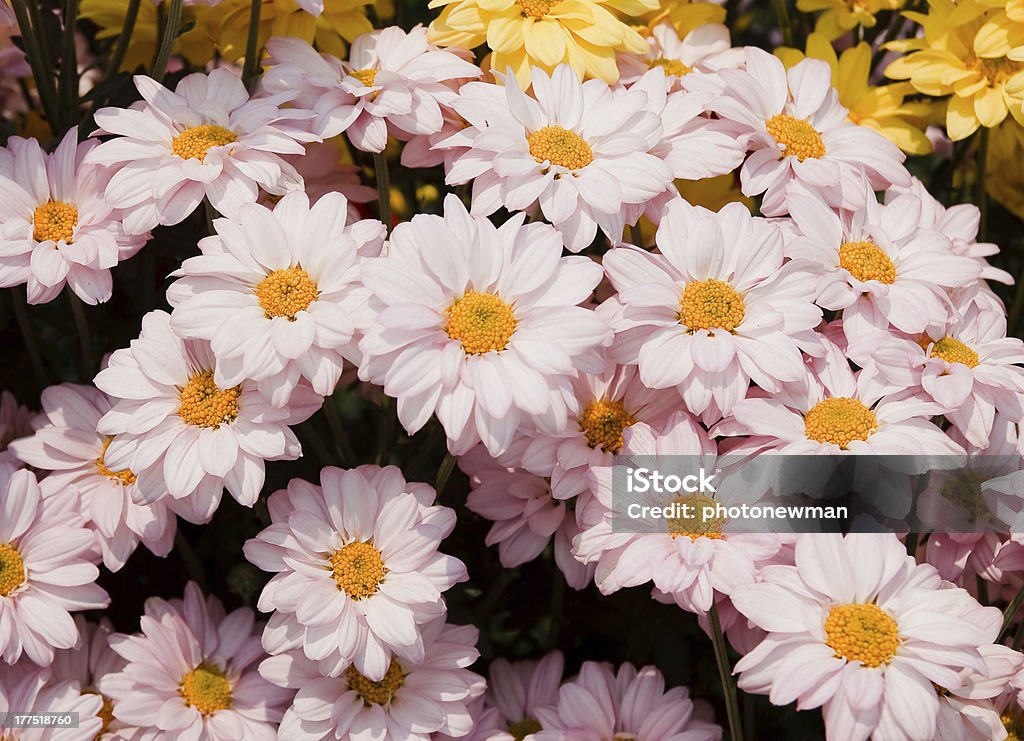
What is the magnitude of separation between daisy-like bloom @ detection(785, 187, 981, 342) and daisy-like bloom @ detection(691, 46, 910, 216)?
30 millimetres

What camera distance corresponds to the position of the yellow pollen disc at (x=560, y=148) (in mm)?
1094

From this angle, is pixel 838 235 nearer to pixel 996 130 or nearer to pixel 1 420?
pixel 996 130

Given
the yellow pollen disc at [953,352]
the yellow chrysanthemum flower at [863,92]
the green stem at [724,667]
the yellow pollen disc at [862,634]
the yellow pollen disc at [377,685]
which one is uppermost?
the yellow chrysanthemum flower at [863,92]

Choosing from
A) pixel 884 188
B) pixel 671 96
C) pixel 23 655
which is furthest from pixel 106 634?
pixel 884 188

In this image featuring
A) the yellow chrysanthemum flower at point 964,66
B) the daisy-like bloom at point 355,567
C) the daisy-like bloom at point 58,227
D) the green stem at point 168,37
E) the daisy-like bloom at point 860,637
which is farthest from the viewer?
the yellow chrysanthemum flower at point 964,66

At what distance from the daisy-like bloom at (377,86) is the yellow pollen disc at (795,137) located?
361 millimetres

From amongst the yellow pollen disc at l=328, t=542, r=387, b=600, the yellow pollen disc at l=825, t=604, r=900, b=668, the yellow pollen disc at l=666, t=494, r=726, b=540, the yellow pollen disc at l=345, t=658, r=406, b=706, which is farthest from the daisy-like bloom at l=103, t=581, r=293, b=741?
A: the yellow pollen disc at l=825, t=604, r=900, b=668

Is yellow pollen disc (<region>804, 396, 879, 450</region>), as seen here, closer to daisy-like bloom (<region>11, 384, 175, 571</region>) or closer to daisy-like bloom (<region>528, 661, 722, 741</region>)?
daisy-like bloom (<region>528, 661, 722, 741</region>)

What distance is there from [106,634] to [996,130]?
1.38m

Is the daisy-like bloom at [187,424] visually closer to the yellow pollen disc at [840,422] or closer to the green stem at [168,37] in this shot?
the green stem at [168,37]

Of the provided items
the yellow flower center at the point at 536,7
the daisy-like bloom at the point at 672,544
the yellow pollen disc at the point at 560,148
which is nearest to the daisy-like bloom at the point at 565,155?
the yellow pollen disc at the point at 560,148

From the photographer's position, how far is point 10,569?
1083mm

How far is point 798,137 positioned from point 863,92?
0.96ft

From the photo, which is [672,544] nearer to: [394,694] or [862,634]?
[862,634]
